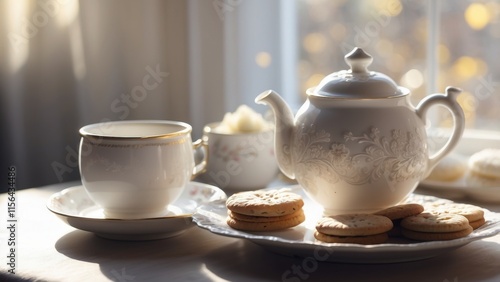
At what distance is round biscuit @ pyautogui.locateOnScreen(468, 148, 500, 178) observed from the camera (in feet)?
3.85

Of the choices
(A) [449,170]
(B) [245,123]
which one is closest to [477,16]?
(A) [449,170]

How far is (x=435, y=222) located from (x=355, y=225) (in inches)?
3.8

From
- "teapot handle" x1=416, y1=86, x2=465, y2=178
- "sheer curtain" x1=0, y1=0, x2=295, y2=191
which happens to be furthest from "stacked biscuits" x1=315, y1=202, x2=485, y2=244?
"sheer curtain" x1=0, y1=0, x2=295, y2=191

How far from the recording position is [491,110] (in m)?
1.58

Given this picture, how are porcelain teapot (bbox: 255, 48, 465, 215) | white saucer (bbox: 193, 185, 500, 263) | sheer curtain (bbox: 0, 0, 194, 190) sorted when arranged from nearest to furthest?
white saucer (bbox: 193, 185, 500, 263), porcelain teapot (bbox: 255, 48, 465, 215), sheer curtain (bbox: 0, 0, 194, 190)

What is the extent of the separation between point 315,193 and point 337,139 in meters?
0.09

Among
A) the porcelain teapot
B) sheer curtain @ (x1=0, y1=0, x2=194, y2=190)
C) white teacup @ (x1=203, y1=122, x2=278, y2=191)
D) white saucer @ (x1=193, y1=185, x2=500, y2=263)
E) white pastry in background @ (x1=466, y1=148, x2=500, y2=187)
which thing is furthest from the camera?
sheer curtain @ (x1=0, y1=0, x2=194, y2=190)

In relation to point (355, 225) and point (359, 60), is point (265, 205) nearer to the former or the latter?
point (355, 225)

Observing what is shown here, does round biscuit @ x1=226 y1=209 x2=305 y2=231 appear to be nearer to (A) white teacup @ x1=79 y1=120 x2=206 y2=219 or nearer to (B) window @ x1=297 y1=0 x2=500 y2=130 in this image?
(A) white teacup @ x1=79 y1=120 x2=206 y2=219

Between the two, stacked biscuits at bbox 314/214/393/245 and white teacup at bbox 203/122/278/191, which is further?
white teacup at bbox 203/122/278/191

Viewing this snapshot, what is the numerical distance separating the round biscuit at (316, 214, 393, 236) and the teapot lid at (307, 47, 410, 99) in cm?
16

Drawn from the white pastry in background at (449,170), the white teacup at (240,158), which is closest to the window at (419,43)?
the white pastry in background at (449,170)

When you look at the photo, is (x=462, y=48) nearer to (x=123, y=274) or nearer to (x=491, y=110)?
(x=491, y=110)

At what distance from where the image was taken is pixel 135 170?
98 centimetres
